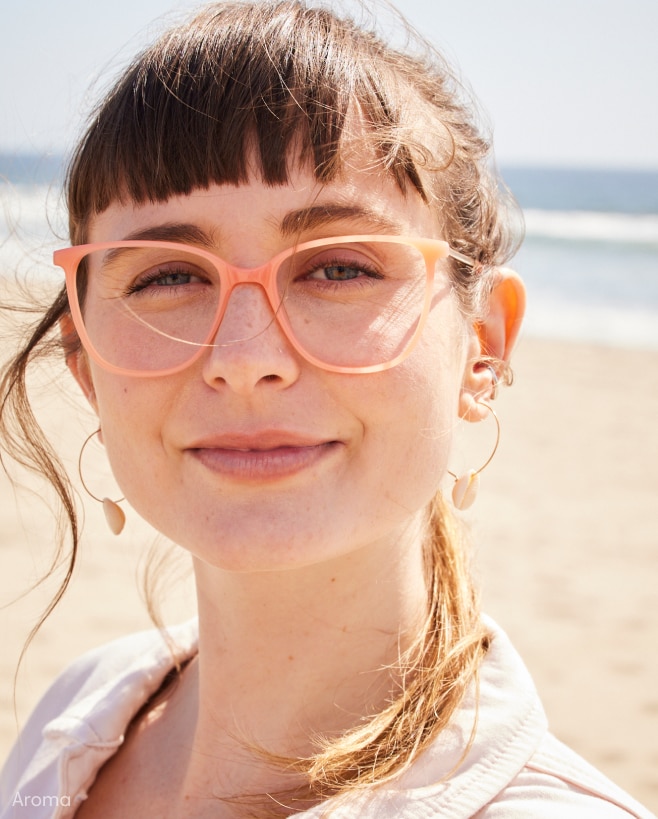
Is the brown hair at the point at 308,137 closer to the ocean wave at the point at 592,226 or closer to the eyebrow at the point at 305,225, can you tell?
the eyebrow at the point at 305,225

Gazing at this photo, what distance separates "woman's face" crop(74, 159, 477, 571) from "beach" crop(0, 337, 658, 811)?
39.9 inches

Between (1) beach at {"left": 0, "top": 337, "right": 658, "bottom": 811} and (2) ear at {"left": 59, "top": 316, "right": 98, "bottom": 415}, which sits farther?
(1) beach at {"left": 0, "top": 337, "right": 658, "bottom": 811}

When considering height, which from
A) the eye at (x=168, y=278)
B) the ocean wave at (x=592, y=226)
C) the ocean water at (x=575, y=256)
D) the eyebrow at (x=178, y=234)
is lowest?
the ocean wave at (x=592, y=226)

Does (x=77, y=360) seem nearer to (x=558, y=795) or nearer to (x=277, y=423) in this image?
(x=277, y=423)

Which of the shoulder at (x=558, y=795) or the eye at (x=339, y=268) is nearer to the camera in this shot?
the shoulder at (x=558, y=795)

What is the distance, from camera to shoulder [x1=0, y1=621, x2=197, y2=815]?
1.97 meters

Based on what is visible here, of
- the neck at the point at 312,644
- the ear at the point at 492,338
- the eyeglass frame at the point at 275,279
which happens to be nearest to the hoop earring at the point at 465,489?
the ear at the point at 492,338

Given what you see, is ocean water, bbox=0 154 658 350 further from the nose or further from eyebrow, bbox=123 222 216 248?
the nose

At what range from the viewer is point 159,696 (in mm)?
2154

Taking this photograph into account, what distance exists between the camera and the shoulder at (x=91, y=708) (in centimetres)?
197

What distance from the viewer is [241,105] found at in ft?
5.04

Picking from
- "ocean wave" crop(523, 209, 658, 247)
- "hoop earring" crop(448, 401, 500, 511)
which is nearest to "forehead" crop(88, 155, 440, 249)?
"hoop earring" crop(448, 401, 500, 511)

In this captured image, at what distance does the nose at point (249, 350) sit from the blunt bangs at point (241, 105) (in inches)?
8.5

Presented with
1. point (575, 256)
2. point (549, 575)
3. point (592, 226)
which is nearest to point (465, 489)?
point (549, 575)
